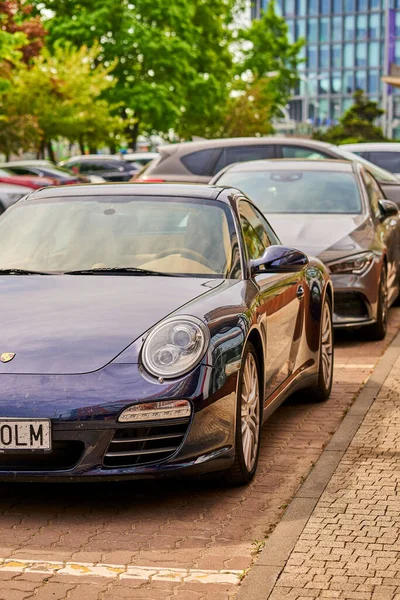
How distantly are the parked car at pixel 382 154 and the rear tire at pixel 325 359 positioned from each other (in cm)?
1173

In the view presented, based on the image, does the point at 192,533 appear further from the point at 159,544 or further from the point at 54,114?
the point at 54,114

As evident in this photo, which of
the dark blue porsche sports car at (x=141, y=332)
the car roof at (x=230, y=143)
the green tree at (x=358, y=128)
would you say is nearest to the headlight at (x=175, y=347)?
the dark blue porsche sports car at (x=141, y=332)

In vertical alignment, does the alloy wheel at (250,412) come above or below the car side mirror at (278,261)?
below

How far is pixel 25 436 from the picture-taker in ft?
17.4

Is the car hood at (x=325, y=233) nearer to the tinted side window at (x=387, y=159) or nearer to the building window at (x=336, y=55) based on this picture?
the tinted side window at (x=387, y=159)


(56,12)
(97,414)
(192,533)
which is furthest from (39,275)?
(56,12)

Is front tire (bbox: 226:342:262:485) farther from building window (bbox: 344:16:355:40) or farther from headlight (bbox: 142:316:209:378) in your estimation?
building window (bbox: 344:16:355:40)

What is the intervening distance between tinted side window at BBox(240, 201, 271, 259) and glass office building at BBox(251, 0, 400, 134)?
148640 mm

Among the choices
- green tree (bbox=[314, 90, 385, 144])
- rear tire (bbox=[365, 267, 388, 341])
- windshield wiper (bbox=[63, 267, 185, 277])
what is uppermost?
windshield wiper (bbox=[63, 267, 185, 277])

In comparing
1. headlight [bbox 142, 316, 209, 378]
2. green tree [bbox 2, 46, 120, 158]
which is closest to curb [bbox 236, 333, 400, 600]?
headlight [bbox 142, 316, 209, 378]

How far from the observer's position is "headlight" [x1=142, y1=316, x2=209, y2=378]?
5457 millimetres

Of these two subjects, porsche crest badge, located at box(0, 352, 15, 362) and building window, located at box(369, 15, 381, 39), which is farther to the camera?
building window, located at box(369, 15, 381, 39)

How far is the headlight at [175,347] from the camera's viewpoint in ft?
17.9

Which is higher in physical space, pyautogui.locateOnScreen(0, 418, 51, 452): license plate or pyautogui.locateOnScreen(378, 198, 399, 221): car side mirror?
pyautogui.locateOnScreen(0, 418, 51, 452): license plate
